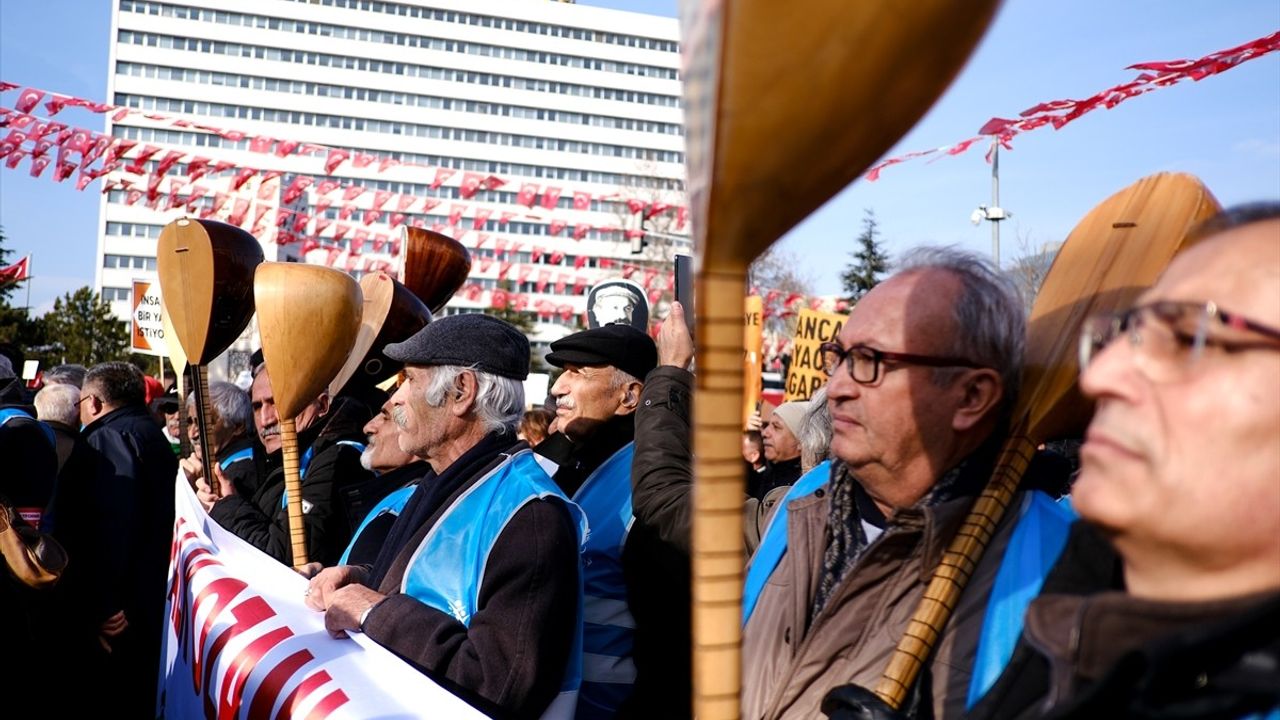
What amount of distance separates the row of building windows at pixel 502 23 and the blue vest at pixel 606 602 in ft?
284

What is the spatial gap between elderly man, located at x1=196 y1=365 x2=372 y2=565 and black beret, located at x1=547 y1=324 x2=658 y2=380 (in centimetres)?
106

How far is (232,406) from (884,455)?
4306 mm

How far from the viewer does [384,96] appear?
8569 centimetres

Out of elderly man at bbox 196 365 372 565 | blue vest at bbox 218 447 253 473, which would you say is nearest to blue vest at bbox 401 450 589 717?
elderly man at bbox 196 365 372 565

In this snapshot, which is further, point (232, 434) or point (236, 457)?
point (232, 434)

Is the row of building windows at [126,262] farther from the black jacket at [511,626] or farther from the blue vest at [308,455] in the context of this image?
the black jacket at [511,626]

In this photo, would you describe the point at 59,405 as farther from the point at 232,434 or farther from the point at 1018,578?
the point at 1018,578

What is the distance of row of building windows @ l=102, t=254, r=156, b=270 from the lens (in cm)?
7769

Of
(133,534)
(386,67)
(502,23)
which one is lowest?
(133,534)

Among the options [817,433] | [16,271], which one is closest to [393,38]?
[16,271]

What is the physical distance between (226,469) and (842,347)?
377cm

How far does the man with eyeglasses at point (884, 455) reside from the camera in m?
1.70

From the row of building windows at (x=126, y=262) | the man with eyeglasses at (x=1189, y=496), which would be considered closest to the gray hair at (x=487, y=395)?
the man with eyeglasses at (x=1189, y=496)

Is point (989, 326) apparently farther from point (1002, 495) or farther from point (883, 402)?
point (1002, 495)
